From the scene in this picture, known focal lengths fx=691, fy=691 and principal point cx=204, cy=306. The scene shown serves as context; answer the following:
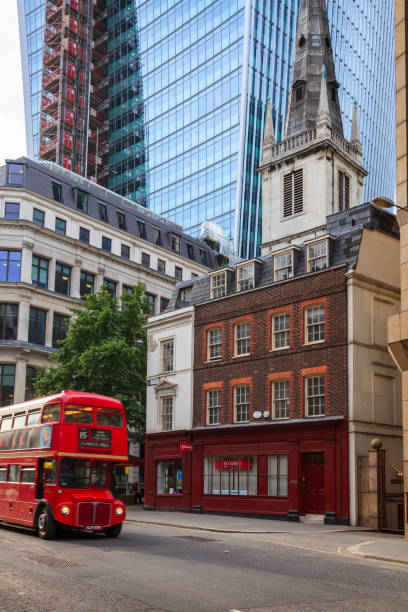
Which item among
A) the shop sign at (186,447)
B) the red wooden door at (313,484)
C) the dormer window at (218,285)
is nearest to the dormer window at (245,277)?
the dormer window at (218,285)

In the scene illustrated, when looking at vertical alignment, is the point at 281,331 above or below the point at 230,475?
above

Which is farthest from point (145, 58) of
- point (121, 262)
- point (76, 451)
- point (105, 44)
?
point (76, 451)

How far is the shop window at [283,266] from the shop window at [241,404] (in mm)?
5610

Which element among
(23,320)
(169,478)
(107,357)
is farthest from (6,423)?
(23,320)

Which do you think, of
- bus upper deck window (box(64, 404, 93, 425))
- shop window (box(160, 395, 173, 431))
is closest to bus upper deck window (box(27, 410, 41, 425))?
bus upper deck window (box(64, 404, 93, 425))

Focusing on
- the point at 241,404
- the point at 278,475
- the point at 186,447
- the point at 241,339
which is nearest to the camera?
the point at 278,475

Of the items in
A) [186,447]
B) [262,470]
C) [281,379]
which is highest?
[281,379]

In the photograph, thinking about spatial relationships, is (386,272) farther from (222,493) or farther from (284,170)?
(284,170)

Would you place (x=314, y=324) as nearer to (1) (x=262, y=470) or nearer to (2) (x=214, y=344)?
(2) (x=214, y=344)

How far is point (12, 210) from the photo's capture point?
54438mm

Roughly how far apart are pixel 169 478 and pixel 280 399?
9.22 m

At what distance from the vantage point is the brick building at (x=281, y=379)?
29.2 m

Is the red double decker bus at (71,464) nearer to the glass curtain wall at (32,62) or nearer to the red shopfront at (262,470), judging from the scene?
the red shopfront at (262,470)

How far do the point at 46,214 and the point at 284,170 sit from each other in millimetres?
19486
